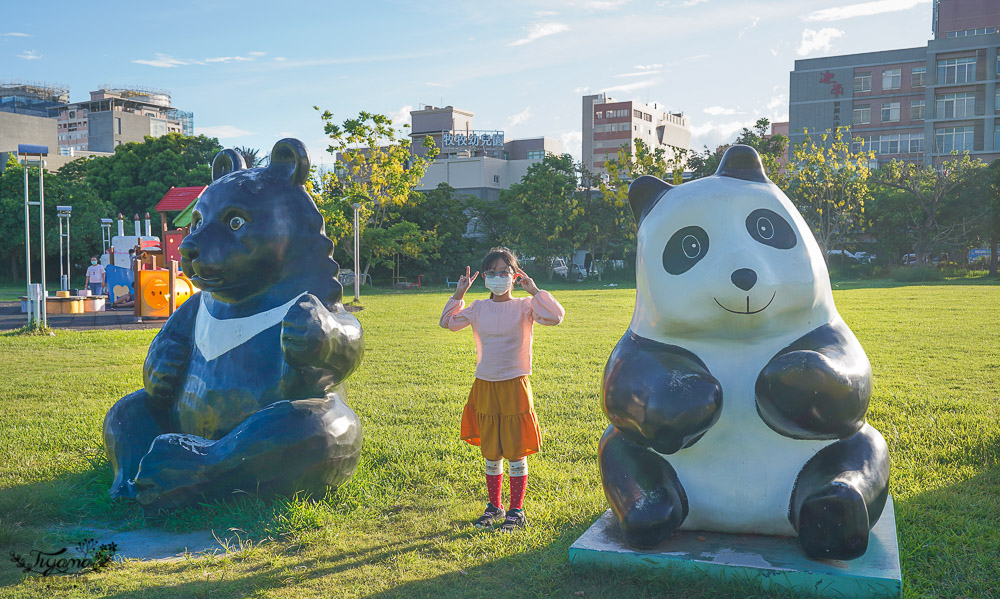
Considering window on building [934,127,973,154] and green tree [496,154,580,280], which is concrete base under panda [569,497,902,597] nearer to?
green tree [496,154,580,280]

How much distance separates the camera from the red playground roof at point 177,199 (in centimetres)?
2055

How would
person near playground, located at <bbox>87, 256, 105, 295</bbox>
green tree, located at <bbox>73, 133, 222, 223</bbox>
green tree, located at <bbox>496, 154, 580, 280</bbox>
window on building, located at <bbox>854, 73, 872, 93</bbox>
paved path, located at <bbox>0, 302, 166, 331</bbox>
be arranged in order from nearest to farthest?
paved path, located at <bbox>0, 302, 166, 331</bbox> → person near playground, located at <bbox>87, 256, 105, 295</bbox> → green tree, located at <bbox>496, 154, 580, 280</bbox> → green tree, located at <bbox>73, 133, 222, 223</bbox> → window on building, located at <bbox>854, 73, 872, 93</bbox>

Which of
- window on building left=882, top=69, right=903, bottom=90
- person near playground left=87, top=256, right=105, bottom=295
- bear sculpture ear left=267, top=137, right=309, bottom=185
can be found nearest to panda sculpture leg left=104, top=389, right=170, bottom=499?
bear sculpture ear left=267, top=137, right=309, bottom=185

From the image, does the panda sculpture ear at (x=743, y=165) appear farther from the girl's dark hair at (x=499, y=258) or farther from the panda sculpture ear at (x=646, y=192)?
the girl's dark hair at (x=499, y=258)

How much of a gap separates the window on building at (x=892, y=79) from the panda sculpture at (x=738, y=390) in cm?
5220

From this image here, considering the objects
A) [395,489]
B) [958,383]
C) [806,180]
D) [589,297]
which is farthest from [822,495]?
[806,180]

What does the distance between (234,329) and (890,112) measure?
52.7m

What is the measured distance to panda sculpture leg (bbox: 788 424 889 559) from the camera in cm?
283

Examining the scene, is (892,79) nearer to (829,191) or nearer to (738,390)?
(829,191)

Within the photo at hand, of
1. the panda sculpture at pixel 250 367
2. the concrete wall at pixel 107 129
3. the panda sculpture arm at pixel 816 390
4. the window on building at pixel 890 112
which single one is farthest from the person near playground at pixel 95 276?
the window on building at pixel 890 112

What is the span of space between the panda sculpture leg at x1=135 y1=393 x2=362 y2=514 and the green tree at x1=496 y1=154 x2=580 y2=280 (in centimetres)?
2412

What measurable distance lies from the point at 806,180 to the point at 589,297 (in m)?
12.9

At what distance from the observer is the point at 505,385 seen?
3980 mm

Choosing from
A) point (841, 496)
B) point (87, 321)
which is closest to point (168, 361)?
point (841, 496)
